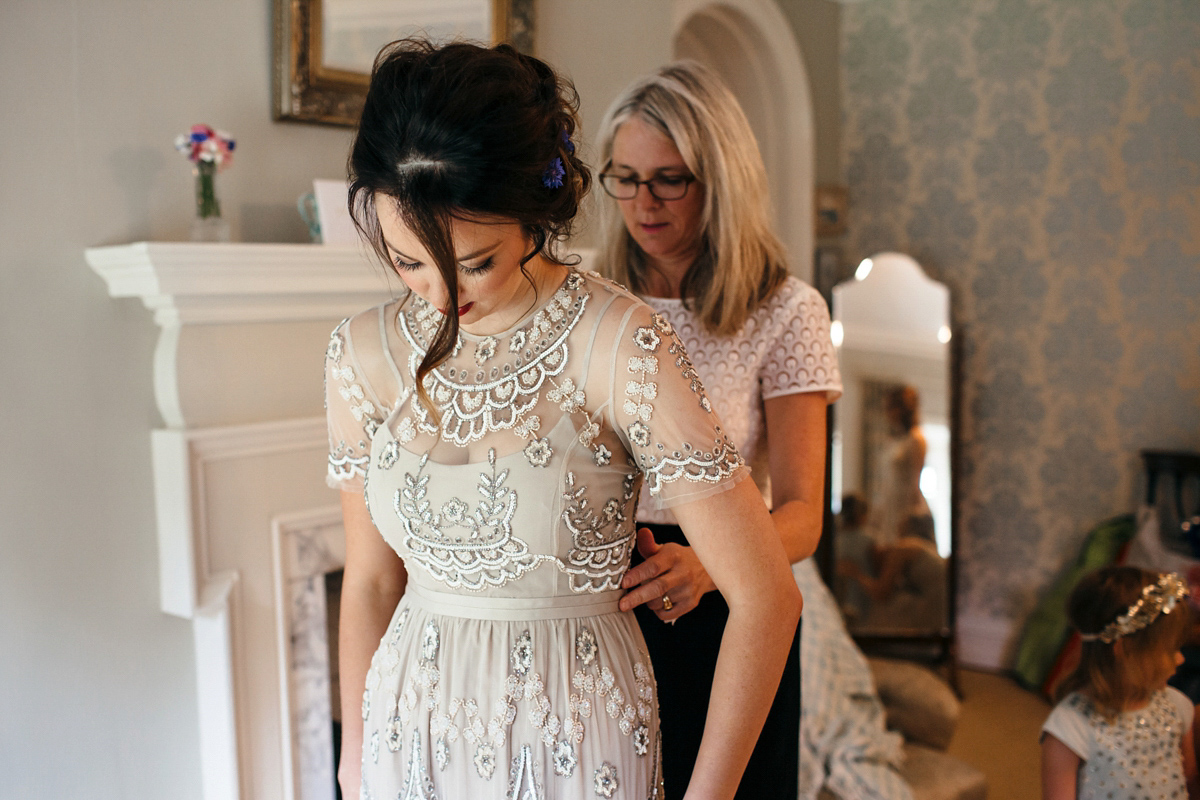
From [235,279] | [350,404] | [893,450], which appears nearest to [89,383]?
[235,279]

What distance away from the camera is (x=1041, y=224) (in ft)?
12.7

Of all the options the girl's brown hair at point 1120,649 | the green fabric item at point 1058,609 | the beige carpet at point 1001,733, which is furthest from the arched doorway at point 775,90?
the girl's brown hair at point 1120,649

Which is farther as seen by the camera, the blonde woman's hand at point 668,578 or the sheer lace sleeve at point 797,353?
the sheer lace sleeve at point 797,353

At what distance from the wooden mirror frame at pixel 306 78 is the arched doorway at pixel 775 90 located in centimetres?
201

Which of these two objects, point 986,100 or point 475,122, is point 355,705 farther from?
point 986,100

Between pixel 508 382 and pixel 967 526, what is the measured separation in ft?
11.7

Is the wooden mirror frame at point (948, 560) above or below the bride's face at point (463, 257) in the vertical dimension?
below

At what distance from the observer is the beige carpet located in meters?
3.06

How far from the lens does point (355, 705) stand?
1.20 m

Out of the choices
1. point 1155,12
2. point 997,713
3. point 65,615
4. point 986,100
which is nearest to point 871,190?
point 986,100

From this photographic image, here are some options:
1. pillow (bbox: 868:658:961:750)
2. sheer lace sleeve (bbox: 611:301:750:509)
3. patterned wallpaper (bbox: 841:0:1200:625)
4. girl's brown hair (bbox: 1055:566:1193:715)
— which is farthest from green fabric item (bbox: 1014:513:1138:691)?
sheer lace sleeve (bbox: 611:301:750:509)

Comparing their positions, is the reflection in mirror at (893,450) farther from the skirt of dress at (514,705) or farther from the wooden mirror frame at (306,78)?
the skirt of dress at (514,705)

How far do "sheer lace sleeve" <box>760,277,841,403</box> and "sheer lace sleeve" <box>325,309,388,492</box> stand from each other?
0.58 m

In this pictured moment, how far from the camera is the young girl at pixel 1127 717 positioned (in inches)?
70.7
